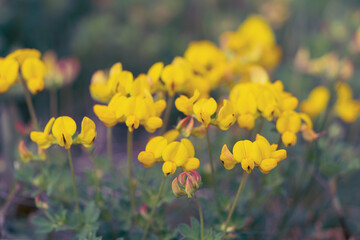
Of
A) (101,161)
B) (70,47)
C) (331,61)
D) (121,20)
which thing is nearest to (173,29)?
(121,20)

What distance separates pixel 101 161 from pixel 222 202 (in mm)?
532

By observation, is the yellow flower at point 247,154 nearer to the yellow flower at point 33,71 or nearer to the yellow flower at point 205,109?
the yellow flower at point 205,109

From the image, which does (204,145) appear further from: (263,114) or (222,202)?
(263,114)

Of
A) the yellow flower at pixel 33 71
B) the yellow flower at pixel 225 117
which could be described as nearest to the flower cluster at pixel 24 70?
the yellow flower at pixel 33 71

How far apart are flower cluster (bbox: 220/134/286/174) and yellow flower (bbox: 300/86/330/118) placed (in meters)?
0.87

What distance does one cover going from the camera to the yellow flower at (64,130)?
46.0 inches

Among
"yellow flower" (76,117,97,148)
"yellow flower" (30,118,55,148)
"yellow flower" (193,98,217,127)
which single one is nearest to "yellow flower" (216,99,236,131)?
"yellow flower" (193,98,217,127)

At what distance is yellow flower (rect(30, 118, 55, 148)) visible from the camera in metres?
1.19

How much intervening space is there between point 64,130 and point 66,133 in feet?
0.03

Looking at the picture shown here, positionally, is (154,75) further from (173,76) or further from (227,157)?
(227,157)

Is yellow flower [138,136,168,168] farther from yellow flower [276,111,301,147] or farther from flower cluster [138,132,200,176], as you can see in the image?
yellow flower [276,111,301,147]

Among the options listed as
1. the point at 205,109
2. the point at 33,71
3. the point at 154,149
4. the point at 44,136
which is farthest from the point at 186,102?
the point at 33,71

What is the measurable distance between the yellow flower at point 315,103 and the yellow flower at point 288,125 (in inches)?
28.2

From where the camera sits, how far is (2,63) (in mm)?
1345
